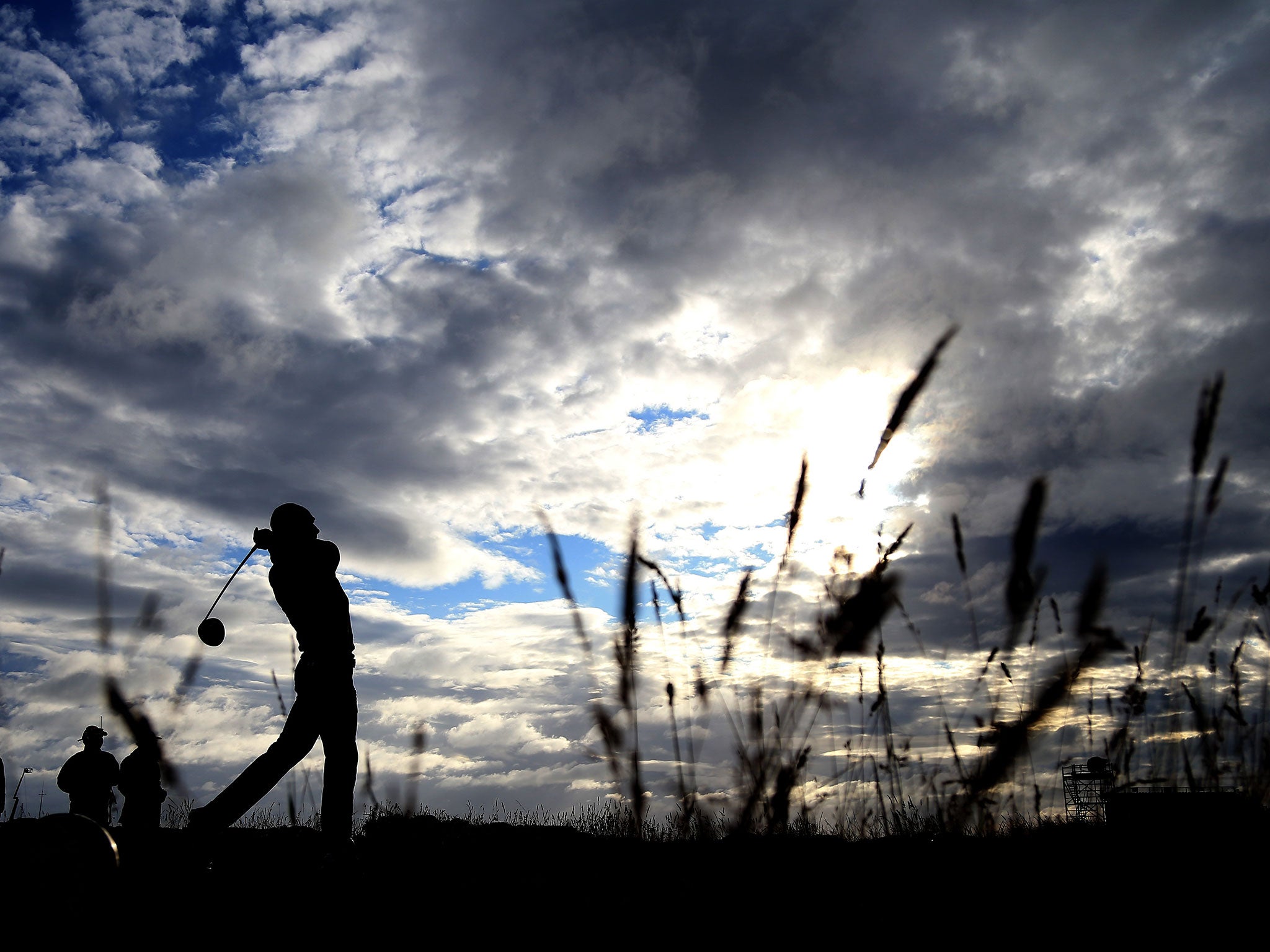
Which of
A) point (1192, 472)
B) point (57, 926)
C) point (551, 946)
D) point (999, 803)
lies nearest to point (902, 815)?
point (999, 803)

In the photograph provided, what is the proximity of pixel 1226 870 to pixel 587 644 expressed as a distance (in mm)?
1917

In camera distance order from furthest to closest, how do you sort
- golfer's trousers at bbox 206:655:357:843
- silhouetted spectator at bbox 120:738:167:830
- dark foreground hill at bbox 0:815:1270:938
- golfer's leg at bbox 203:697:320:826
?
silhouetted spectator at bbox 120:738:167:830 < golfer's trousers at bbox 206:655:357:843 < golfer's leg at bbox 203:697:320:826 < dark foreground hill at bbox 0:815:1270:938

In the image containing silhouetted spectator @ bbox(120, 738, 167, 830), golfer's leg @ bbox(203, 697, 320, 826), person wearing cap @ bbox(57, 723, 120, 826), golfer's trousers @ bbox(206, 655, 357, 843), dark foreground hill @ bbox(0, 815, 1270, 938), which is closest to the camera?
dark foreground hill @ bbox(0, 815, 1270, 938)

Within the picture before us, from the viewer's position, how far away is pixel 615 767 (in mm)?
2627

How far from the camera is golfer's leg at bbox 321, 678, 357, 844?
138 inches

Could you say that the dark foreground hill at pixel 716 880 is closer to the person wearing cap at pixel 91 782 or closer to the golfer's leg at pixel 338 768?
the golfer's leg at pixel 338 768

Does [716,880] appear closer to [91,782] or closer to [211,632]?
[211,632]

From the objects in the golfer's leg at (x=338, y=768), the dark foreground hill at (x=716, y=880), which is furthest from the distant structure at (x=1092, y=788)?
the golfer's leg at (x=338, y=768)

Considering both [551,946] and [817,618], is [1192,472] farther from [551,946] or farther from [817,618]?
[551,946]

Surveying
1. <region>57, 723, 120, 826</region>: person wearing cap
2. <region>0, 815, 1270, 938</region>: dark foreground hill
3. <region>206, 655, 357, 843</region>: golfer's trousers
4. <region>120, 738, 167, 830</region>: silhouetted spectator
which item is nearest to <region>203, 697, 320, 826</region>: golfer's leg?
<region>206, 655, 357, 843</region>: golfer's trousers

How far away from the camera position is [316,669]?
3.52 m

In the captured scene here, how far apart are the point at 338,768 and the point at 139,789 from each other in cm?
92

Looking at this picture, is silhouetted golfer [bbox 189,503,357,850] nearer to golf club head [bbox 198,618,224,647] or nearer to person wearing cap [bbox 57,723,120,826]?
golf club head [bbox 198,618,224,647]

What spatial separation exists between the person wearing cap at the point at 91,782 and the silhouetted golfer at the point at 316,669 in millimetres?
1382
